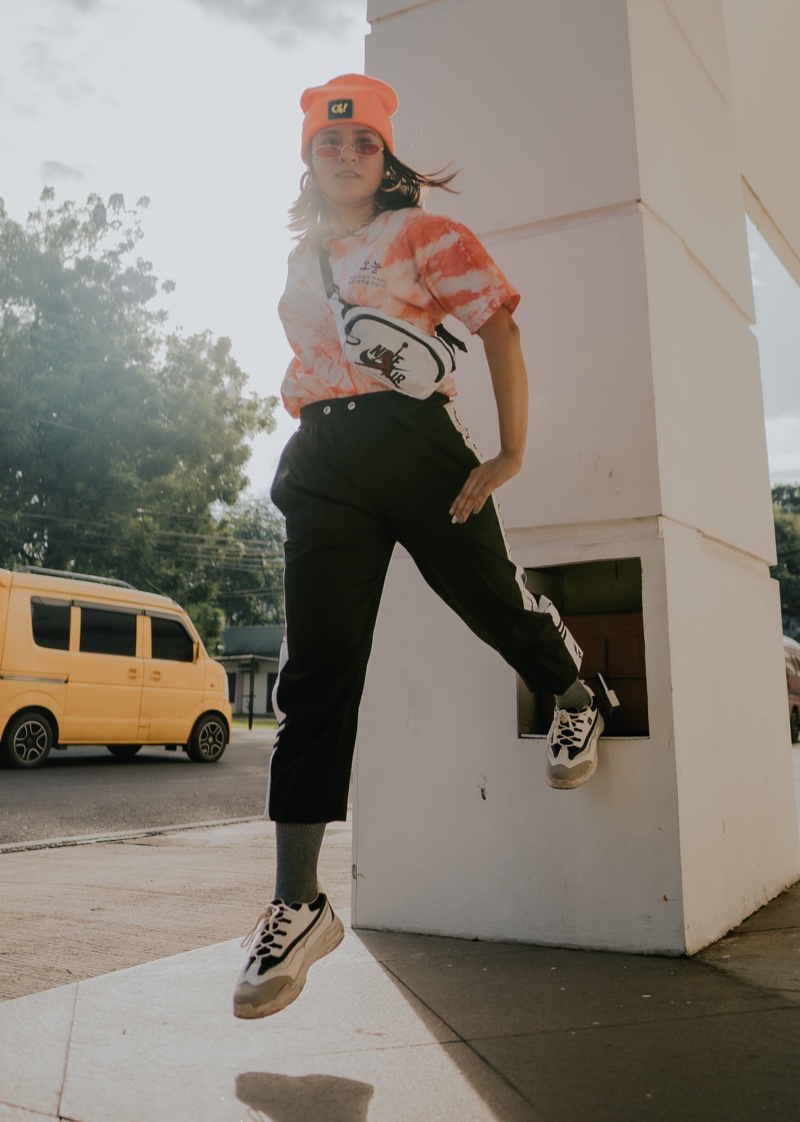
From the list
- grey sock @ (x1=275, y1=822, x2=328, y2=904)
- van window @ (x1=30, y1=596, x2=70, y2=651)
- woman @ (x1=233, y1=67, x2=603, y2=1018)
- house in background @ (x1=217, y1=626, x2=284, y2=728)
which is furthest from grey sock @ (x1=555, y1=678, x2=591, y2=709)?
house in background @ (x1=217, y1=626, x2=284, y2=728)

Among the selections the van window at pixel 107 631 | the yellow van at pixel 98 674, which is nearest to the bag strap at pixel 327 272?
the yellow van at pixel 98 674

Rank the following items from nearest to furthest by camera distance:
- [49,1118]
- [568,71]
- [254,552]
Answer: [49,1118] → [568,71] → [254,552]

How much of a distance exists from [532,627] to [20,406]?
2574 cm

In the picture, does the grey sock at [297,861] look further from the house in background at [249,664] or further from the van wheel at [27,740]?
the house in background at [249,664]

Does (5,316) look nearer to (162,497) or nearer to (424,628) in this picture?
→ (162,497)

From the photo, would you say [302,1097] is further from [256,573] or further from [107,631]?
[256,573]

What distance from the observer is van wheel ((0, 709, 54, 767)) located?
11125mm

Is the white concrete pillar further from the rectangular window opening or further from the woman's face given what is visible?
the woman's face

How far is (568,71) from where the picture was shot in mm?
3039

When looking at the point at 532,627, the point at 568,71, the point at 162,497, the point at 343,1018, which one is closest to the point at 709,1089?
the point at 343,1018

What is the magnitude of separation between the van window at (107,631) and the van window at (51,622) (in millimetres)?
253

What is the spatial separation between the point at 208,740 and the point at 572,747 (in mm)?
12062

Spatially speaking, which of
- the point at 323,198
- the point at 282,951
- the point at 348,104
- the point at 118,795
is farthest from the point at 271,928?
the point at 118,795

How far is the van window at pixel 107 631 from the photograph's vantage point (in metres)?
12.4
